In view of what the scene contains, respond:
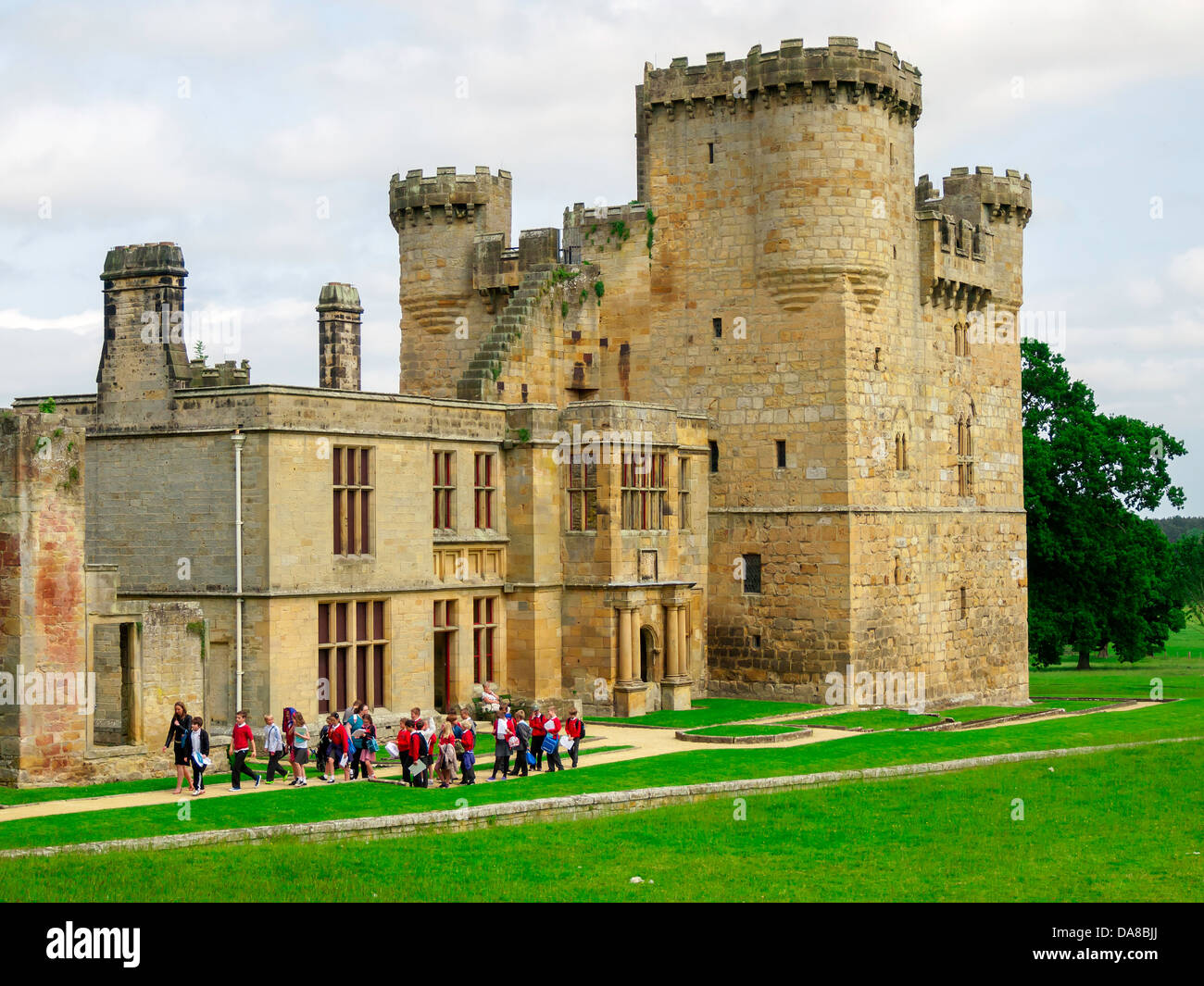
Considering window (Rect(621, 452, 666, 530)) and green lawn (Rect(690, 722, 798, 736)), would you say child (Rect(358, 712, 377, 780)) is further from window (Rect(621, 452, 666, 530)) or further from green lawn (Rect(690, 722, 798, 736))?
window (Rect(621, 452, 666, 530))

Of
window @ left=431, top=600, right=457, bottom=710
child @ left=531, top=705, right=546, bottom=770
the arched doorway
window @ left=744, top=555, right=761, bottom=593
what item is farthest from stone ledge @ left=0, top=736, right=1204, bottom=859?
window @ left=744, top=555, right=761, bottom=593

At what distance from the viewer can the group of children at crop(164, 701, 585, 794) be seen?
32062 mm

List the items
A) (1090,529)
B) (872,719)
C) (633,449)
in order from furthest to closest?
(1090,529) < (633,449) < (872,719)

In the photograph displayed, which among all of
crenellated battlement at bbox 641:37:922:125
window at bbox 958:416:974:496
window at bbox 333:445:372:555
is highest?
crenellated battlement at bbox 641:37:922:125

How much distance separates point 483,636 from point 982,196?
85.4 ft

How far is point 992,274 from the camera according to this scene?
59.4m

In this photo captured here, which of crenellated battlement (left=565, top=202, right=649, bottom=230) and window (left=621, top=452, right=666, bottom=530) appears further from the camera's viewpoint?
crenellated battlement (left=565, top=202, right=649, bottom=230)

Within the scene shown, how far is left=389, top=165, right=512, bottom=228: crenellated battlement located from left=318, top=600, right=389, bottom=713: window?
19139 millimetres

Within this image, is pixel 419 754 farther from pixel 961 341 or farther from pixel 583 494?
pixel 961 341

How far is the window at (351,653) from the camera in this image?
4003cm

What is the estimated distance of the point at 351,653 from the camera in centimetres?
4053

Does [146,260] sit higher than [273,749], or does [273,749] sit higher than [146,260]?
[146,260]

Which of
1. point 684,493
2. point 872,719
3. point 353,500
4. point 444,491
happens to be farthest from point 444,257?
point 872,719
